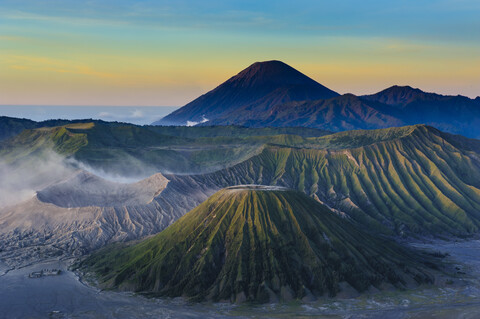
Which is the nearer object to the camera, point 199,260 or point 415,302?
point 415,302

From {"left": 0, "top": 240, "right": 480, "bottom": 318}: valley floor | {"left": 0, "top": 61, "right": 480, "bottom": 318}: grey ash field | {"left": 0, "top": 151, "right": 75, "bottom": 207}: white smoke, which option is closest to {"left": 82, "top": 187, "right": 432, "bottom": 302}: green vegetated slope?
{"left": 0, "top": 61, "right": 480, "bottom": 318}: grey ash field

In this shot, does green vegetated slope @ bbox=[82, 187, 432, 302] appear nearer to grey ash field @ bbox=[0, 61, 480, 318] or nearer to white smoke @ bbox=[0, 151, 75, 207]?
grey ash field @ bbox=[0, 61, 480, 318]

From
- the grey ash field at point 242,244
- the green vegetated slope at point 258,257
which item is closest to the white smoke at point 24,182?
the grey ash field at point 242,244

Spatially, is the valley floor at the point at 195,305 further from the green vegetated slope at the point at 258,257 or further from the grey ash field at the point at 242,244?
the green vegetated slope at the point at 258,257

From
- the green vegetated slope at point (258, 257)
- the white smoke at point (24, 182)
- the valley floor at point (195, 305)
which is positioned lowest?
the valley floor at point (195, 305)

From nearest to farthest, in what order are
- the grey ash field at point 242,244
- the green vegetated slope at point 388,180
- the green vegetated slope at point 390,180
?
the grey ash field at point 242,244 → the green vegetated slope at point 390,180 → the green vegetated slope at point 388,180

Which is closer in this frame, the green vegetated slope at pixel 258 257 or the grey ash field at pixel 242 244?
the grey ash field at pixel 242 244

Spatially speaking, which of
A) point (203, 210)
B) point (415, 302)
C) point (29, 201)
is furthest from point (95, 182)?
point (415, 302)

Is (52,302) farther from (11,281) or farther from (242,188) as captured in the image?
(242,188)
